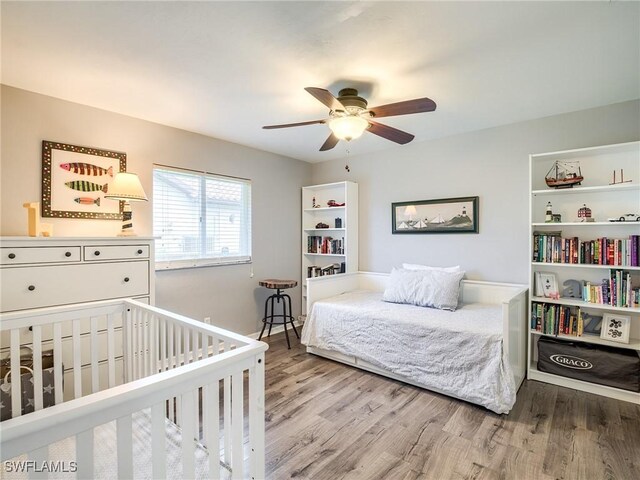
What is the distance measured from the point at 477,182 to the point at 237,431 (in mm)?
3247

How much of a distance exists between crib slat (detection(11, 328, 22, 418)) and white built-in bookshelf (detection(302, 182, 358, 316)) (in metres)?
3.15

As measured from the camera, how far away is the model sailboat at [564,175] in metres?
2.71

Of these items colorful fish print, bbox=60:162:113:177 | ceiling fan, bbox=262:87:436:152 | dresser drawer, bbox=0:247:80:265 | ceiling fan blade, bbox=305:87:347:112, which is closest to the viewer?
ceiling fan blade, bbox=305:87:347:112

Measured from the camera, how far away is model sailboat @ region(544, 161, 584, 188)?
2707mm

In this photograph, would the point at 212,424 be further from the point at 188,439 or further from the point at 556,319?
the point at 556,319

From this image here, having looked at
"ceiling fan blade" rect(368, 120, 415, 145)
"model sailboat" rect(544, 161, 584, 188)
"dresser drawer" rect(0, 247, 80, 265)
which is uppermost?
"ceiling fan blade" rect(368, 120, 415, 145)

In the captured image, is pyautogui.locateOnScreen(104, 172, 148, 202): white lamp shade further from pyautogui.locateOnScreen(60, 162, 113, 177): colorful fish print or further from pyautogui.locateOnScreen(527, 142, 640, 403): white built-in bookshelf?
pyautogui.locateOnScreen(527, 142, 640, 403): white built-in bookshelf

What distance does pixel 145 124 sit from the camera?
Result: 3.01 meters

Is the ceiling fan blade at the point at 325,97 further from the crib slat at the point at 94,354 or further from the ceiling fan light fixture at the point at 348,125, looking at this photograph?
the crib slat at the point at 94,354

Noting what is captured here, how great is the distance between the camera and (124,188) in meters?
2.48

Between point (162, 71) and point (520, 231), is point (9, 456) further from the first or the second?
point (520, 231)

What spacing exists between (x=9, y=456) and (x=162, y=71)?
2.18 m

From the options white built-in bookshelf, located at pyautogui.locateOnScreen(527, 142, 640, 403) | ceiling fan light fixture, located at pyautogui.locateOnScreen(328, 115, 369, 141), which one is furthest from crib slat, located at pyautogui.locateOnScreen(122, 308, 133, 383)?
→ white built-in bookshelf, located at pyautogui.locateOnScreen(527, 142, 640, 403)

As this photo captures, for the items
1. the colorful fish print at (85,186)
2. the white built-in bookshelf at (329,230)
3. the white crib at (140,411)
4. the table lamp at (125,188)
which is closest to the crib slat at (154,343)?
the white crib at (140,411)
